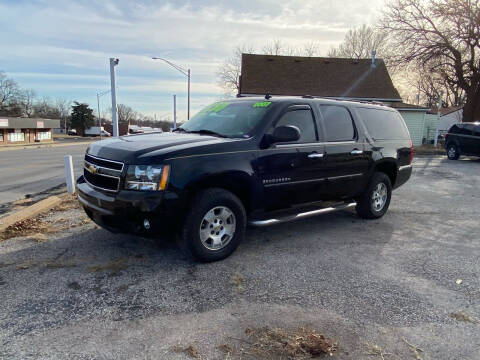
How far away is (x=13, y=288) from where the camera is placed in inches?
133

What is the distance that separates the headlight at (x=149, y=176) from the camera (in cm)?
359

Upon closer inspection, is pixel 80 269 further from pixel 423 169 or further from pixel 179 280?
pixel 423 169

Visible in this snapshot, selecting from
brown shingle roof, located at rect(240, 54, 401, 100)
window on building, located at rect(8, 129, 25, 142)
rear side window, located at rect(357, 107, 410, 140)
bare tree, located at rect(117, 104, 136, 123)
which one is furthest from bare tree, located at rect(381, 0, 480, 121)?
bare tree, located at rect(117, 104, 136, 123)

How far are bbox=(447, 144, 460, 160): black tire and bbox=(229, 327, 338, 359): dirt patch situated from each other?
18.3 meters

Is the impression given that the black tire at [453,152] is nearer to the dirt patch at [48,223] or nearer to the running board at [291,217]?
the running board at [291,217]

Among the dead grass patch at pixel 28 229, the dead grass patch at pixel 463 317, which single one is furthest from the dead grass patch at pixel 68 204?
the dead grass patch at pixel 463 317

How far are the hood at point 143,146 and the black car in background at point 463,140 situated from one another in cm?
1674

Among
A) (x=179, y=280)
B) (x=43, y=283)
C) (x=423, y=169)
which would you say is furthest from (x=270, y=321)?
(x=423, y=169)

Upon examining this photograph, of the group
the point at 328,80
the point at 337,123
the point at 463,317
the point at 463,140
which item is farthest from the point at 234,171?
the point at 328,80

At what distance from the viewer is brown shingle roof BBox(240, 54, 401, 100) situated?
2553 cm

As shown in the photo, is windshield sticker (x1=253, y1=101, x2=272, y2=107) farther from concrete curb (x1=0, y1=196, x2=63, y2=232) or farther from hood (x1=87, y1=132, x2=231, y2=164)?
concrete curb (x1=0, y1=196, x2=63, y2=232)

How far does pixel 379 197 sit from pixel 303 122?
2339 millimetres

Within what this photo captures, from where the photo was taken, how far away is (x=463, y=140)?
17203 millimetres

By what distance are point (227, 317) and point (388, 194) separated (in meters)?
4.41
